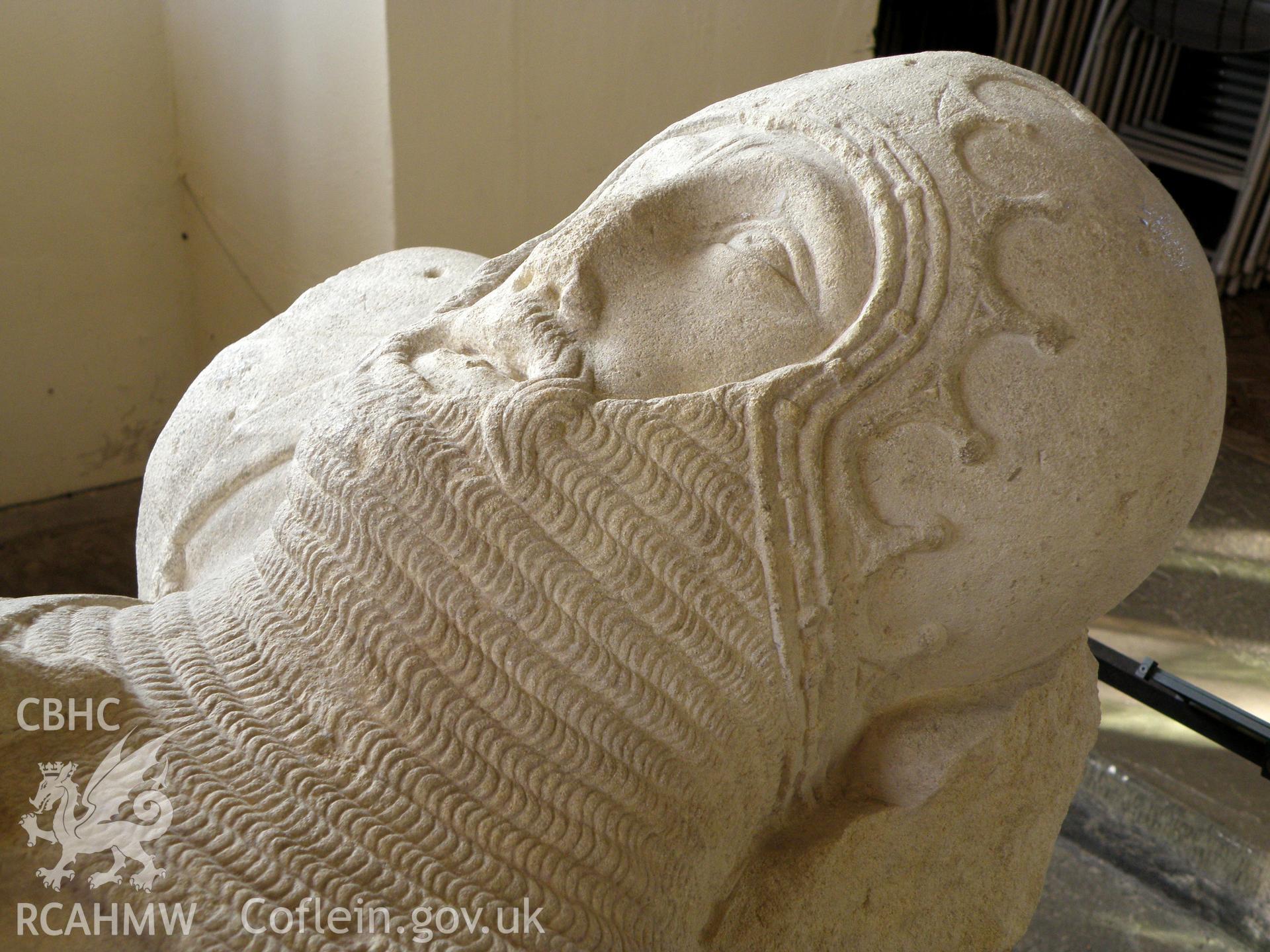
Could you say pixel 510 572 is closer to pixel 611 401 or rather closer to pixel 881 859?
pixel 611 401

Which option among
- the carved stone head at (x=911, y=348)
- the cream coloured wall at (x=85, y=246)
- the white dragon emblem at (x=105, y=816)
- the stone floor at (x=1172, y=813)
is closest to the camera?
the white dragon emblem at (x=105, y=816)

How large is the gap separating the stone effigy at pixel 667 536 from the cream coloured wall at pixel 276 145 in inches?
58.6

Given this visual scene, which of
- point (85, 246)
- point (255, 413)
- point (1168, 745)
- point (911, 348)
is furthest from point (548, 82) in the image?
point (1168, 745)

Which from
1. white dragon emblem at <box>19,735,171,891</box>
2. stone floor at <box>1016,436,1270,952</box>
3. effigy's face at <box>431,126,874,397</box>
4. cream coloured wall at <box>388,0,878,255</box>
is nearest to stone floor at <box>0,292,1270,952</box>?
stone floor at <box>1016,436,1270,952</box>

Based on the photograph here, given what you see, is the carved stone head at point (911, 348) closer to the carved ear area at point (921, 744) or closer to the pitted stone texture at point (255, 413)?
the carved ear area at point (921, 744)

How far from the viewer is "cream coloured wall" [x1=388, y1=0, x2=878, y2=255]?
2852mm

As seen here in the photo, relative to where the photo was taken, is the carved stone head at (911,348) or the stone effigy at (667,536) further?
the carved stone head at (911,348)

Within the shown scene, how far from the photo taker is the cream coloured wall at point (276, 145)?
9.33 ft

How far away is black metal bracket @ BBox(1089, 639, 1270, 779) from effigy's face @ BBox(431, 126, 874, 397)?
1.43 m

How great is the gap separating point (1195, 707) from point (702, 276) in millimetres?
1535

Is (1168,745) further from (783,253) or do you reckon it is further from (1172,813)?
(783,253)

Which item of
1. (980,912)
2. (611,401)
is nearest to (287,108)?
Answer: (611,401)

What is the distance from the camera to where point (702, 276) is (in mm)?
1484

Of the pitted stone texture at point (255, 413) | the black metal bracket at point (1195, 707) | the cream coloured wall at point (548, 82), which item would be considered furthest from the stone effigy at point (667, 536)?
the cream coloured wall at point (548, 82)
